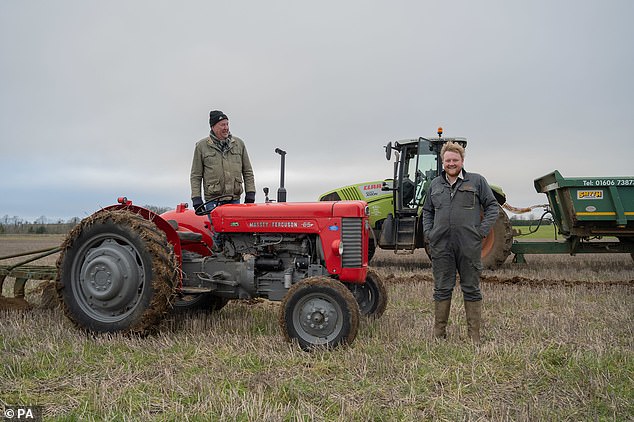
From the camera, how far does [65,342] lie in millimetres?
4113

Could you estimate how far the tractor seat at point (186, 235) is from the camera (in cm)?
475

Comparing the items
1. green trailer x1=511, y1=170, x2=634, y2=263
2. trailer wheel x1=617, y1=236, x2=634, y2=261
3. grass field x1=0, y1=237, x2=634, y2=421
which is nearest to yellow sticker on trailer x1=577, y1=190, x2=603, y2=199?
green trailer x1=511, y1=170, x2=634, y2=263

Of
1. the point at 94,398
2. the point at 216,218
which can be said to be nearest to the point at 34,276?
the point at 216,218

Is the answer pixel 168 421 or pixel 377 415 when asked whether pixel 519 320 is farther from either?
pixel 168 421

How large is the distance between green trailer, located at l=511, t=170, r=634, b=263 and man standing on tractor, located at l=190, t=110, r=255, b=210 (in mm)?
6735

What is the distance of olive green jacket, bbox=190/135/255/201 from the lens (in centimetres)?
523

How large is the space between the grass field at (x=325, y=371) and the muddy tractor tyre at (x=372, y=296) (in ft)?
0.46

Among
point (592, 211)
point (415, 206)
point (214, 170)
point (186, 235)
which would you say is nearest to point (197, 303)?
point (186, 235)

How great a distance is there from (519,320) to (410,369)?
221cm

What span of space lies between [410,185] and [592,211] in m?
3.29

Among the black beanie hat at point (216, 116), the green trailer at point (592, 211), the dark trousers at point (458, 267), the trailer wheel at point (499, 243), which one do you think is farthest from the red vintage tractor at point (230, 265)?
the green trailer at point (592, 211)

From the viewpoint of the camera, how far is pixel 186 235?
189 inches

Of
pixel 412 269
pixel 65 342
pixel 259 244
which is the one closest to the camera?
pixel 65 342

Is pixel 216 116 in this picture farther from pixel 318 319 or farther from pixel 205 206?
pixel 318 319
